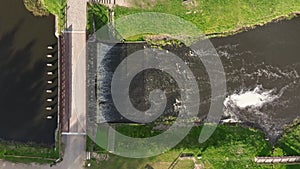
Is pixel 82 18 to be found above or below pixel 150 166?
above

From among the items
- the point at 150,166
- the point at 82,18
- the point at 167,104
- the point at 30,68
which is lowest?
the point at 150,166

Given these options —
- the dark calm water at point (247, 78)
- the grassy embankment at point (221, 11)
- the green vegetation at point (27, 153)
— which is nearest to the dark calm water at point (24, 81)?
the green vegetation at point (27, 153)

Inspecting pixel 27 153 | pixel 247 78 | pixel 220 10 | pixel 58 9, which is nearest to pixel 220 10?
pixel 220 10

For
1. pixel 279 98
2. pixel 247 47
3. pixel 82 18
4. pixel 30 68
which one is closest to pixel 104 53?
pixel 82 18

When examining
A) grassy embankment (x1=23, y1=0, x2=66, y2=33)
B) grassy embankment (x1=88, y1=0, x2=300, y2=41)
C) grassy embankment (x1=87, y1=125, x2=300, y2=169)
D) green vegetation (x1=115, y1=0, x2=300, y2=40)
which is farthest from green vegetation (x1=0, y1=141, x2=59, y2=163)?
green vegetation (x1=115, y1=0, x2=300, y2=40)

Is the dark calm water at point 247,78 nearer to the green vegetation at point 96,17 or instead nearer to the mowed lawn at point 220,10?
the mowed lawn at point 220,10

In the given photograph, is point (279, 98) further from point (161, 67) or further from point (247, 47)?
point (161, 67)
